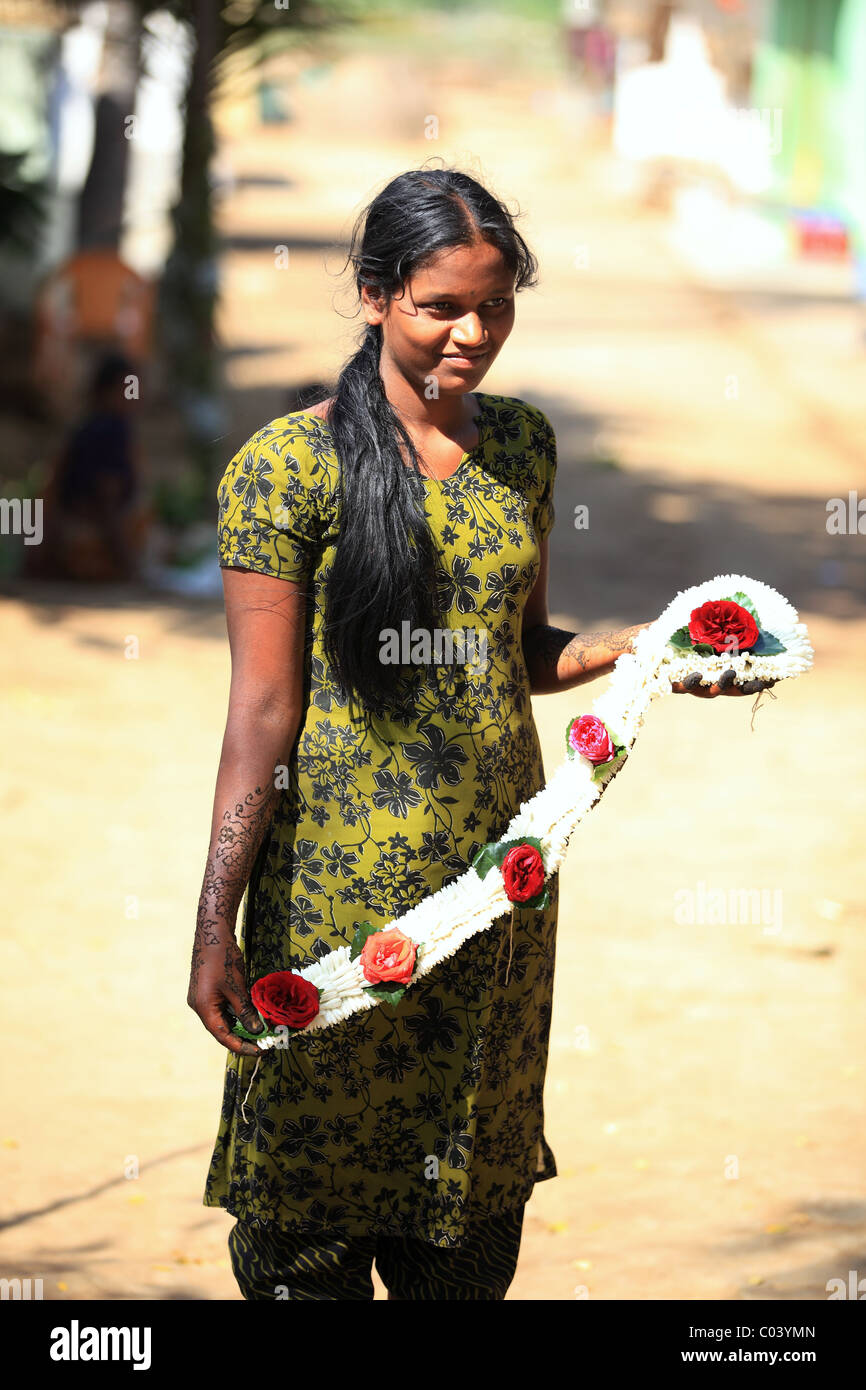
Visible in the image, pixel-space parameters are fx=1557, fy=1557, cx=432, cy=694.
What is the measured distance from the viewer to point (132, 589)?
8570 mm

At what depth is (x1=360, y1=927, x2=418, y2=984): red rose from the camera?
2.15 meters

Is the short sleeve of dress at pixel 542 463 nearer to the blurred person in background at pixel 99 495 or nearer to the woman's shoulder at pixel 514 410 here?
the woman's shoulder at pixel 514 410

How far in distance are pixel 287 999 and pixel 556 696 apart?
502cm

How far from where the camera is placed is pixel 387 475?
2115 mm

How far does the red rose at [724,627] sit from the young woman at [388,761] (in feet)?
0.23

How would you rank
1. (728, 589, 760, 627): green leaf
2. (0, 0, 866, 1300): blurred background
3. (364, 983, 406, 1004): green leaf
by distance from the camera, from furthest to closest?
(0, 0, 866, 1300): blurred background < (728, 589, 760, 627): green leaf < (364, 983, 406, 1004): green leaf

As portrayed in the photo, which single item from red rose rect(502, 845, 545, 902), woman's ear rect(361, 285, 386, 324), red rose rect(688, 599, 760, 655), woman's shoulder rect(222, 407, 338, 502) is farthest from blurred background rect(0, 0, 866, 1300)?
red rose rect(502, 845, 545, 902)

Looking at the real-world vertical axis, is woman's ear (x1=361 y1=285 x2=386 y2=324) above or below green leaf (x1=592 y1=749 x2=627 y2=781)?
above

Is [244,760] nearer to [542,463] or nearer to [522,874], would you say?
[522,874]

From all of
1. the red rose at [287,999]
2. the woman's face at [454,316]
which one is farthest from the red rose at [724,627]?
the red rose at [287,999]

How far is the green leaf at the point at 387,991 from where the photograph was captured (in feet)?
7.10

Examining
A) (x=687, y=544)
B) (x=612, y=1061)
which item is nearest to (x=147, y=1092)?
(x=612, y=1061)

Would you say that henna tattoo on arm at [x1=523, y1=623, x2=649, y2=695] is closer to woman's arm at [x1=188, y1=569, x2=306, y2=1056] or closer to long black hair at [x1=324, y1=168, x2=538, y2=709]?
long black hair at [x1=324, y1=168, x2=538, y2=709]

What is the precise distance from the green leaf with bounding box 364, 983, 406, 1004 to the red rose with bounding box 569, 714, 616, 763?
449 millimetres
